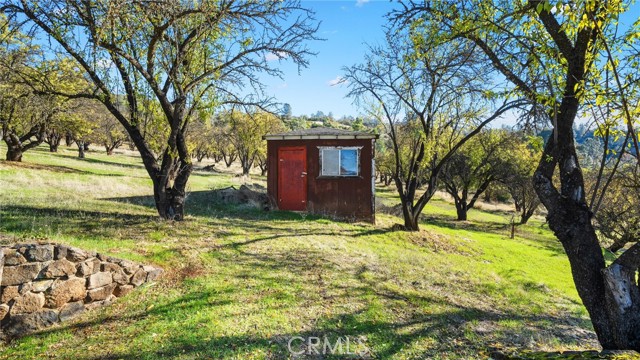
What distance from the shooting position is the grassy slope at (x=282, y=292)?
4434 millimetres

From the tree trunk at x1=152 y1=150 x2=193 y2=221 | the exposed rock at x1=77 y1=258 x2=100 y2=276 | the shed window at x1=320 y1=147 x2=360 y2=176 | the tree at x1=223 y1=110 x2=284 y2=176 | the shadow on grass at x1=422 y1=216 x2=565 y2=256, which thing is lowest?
the shadow on grass at x1=422 y1=216 x2=565 y2=256

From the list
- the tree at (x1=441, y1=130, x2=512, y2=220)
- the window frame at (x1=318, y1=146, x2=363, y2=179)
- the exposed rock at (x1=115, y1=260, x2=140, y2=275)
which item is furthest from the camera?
the tree at (x1=441, y1=130, x2=512, y2=220)

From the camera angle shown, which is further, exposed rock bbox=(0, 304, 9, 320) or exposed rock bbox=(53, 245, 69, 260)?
exposed rock bbox=(53, 245, 69, 260)

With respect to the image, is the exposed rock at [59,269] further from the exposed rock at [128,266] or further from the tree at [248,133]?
the tree at [248,133]

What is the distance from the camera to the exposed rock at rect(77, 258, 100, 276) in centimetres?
492

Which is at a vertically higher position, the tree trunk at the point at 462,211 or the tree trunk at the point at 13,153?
the tree trunk at the point at 13,153

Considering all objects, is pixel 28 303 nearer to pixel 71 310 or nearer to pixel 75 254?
pixel 71 310

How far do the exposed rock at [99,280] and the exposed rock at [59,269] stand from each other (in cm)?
27

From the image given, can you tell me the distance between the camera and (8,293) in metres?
4.32

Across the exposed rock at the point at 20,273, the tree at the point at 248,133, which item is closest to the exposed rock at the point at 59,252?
the exposed rock at the point at 20,273

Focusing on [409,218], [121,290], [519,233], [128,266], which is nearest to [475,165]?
[519,233]

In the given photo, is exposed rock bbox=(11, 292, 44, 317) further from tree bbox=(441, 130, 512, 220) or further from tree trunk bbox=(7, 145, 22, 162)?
tree bbox=(441, 130, 512, 220)

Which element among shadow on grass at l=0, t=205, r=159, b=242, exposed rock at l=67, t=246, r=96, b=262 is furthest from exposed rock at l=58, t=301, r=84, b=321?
shadow on grass at l=0, t=205, r=159, b=242

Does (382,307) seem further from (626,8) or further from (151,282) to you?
(626,8)
